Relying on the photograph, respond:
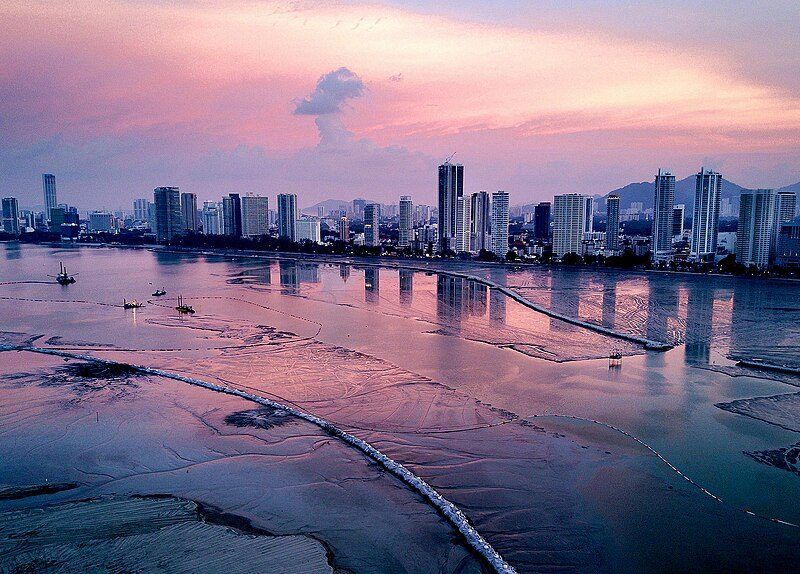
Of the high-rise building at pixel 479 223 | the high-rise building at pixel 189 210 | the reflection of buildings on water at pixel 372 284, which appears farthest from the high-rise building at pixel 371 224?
the high-rise building at pixel 189 210

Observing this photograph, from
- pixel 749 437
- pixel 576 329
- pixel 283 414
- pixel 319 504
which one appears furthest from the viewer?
pixel 576 329

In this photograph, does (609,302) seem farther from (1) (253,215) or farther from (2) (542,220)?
(1) (253,215)

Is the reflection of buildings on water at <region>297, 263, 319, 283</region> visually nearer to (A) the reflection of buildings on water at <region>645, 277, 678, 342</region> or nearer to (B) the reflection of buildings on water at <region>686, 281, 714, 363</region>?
(A) the reflection of buildings on water at <region>645, 277, 678, 342</region>

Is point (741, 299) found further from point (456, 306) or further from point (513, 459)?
point (513, 459)

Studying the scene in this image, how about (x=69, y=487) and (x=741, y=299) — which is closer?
(x=69, y=487)

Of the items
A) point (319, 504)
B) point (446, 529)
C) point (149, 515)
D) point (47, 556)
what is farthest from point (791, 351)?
point (47, 556)

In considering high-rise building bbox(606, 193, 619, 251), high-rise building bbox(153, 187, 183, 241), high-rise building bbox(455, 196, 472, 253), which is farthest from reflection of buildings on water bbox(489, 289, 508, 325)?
high-rise building bbox(153, 187, 183, 241)

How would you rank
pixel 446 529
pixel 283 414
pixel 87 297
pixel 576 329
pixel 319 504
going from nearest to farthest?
pixel 446 529 < pixel 319 504 < pixel 283 414 < pixel 576 329 < pixel 87 297
